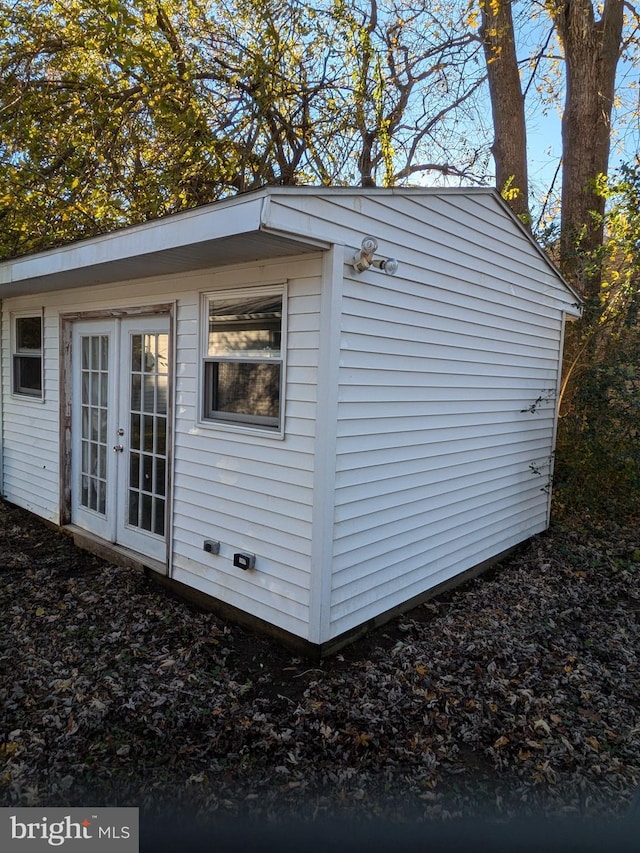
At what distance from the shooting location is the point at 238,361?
3752 mm

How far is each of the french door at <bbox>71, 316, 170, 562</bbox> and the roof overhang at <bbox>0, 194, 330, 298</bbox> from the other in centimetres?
53

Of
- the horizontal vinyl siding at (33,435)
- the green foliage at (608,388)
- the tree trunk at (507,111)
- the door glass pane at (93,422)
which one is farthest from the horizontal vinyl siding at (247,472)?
the tree trunk at (507,111)

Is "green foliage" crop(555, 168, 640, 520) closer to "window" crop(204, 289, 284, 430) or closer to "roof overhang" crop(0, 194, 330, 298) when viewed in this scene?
"window" crop(204, 289, 284, 430)

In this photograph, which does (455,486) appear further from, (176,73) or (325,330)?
(176,73)

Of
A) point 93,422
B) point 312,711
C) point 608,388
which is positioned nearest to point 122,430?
point 93,422

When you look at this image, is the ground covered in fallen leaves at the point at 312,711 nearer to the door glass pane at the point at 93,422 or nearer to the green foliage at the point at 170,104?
the door glass pane at the point at 93,422

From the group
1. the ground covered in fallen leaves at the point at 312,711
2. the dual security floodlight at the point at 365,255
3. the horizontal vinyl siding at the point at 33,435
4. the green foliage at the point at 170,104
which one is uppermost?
the green foliage at the point at 170,104

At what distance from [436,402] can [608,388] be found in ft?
10.3

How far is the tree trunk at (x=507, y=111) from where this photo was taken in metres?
9.12

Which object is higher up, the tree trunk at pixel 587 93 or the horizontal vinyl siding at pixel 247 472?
the tree trunk at pixel 587 93

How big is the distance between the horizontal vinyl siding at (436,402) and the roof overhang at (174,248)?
0.65m

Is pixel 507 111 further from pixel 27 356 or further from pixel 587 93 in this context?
pixel 27 356

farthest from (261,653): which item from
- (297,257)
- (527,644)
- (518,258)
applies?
(518,258)

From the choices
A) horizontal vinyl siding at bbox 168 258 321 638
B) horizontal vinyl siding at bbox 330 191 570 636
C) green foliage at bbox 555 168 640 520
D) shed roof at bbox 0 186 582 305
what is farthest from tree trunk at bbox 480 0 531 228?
horizontal vinyl siding at bbox 168 258 321 638
